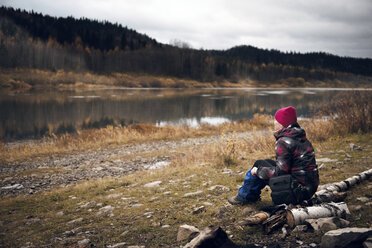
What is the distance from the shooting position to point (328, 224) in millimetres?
3654

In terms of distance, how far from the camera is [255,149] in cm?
1200

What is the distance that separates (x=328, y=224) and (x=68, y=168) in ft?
35.3

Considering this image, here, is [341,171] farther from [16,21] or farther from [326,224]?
[16,21]

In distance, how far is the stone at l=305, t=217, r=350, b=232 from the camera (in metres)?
3.63

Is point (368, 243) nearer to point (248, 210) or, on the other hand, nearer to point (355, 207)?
point (355, 207)

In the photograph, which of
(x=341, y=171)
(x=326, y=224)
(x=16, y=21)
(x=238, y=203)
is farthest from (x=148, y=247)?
(x=16, y=21)

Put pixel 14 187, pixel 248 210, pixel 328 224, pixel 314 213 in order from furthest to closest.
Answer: pixel 14 187 < pixel 248 210 < pixel 314 213 < pixel 328 224

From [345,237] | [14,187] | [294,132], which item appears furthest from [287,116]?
[14,187]

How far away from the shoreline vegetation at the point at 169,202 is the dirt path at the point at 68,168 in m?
0.38

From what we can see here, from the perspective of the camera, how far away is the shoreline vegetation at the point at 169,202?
445 cm

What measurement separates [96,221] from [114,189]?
2.45m

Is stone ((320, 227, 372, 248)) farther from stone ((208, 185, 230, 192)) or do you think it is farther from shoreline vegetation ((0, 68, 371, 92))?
shoreline vegetation ((0, 68, 371, 92))

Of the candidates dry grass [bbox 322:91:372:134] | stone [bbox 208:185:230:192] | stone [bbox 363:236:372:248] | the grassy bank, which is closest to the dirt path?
the grassy bank

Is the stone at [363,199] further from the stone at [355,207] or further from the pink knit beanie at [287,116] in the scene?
the pink knit beanie at [287,116]
